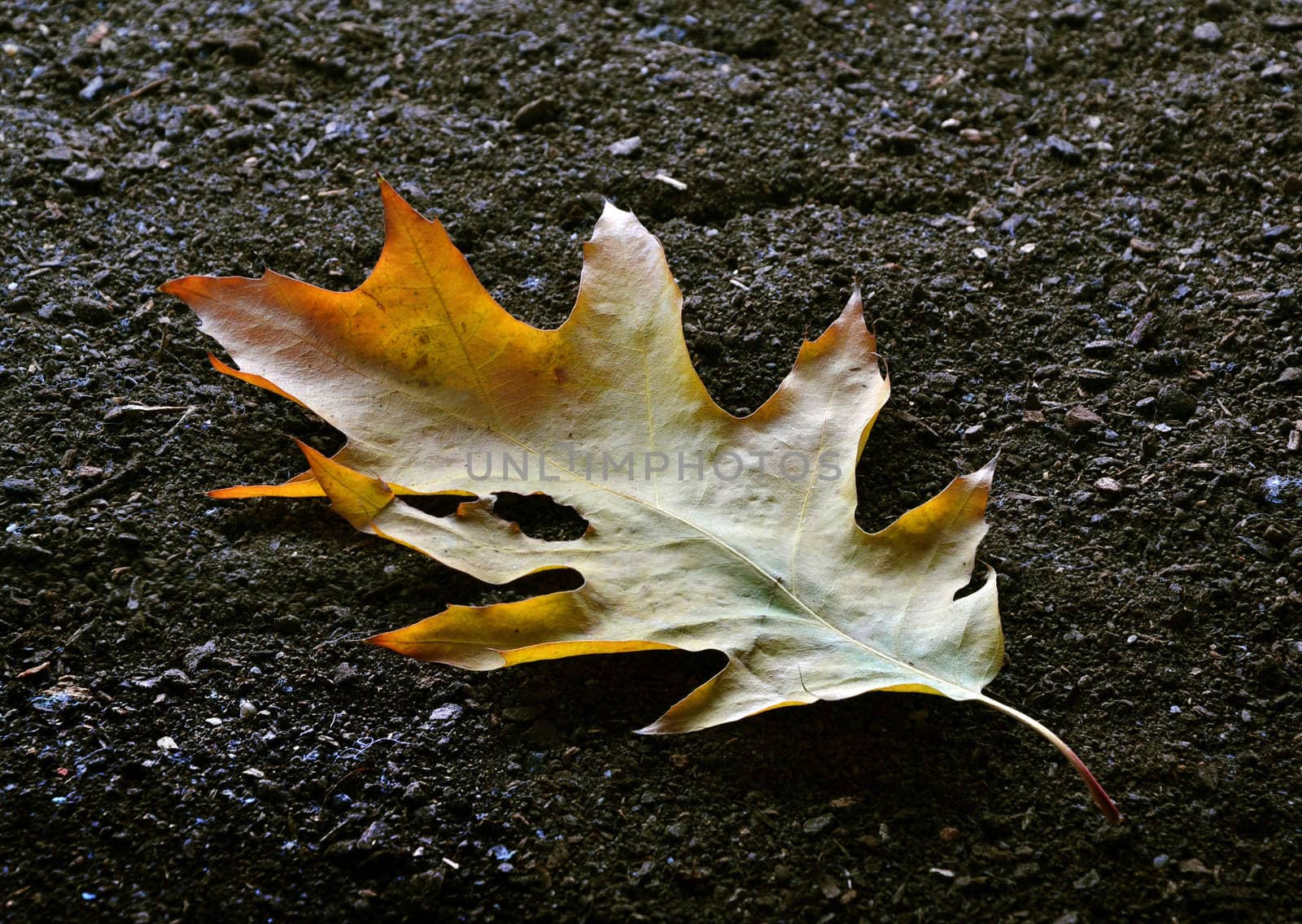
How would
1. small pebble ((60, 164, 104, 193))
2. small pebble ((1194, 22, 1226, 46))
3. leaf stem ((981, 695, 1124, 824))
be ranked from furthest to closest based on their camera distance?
small pebble ((1194, 22, 1226, 46)) < small pebble ((60, 164, 104, 193)) < leaf stem ((981, 695, 1124, 824))

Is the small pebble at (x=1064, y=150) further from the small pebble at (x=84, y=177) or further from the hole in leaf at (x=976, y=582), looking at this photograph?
the small pebble at (x=84, y=177)

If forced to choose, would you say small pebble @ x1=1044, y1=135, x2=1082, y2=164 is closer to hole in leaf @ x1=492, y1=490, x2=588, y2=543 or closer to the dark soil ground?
the dark soil ground

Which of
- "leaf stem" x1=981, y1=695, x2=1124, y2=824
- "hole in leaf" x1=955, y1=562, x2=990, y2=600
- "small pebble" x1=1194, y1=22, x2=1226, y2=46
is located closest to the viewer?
"leaf stem" x1=981, y1=695, x2=1124, y2=824

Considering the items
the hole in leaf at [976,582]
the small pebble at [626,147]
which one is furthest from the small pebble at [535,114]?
the hole in leaf at [976,582]

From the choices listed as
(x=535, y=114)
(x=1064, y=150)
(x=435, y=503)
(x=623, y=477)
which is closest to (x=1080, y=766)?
(x=623, y=477)

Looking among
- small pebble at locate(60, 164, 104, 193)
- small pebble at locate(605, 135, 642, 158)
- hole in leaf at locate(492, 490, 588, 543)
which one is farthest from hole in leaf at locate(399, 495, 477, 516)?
small pebble at locate(60, 164, 104, 193)

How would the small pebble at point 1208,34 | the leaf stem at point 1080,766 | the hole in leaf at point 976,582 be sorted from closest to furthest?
the leaf stem at point 1080,766, the hole in leaf at point 976,582, the small pebble at point 1208,34

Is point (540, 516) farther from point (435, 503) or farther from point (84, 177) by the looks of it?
point (84, 177)

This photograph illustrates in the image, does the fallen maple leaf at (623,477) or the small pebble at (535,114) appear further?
the small pebble at (535,114)
